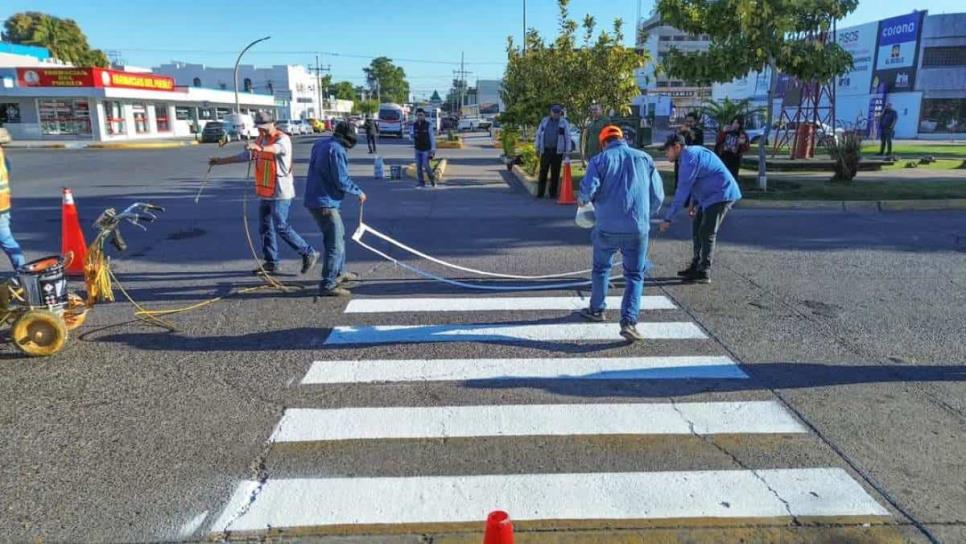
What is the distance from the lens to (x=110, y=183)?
1870cm

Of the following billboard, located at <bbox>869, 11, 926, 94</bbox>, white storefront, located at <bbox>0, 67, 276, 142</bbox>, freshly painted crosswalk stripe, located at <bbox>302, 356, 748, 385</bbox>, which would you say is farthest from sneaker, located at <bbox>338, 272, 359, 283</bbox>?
billboard, located at <bbox>869, 11, 926, 94</bbox>

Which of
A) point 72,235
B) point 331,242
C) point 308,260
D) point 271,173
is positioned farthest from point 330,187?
point 72,235

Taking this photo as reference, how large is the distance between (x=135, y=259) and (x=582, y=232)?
653 cm

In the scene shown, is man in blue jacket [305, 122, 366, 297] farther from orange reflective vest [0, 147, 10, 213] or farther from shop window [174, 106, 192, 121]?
shop window [174, 106, 192, 121]

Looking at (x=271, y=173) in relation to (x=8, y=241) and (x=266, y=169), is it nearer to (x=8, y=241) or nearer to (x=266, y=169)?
(x=266, y=169)

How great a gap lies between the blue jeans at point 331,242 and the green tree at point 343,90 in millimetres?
128320

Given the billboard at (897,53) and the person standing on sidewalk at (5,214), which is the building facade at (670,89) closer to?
the billboard at (897,53)

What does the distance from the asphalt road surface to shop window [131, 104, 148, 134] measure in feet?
167

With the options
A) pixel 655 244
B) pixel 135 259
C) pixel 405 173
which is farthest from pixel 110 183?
pixel 655 244

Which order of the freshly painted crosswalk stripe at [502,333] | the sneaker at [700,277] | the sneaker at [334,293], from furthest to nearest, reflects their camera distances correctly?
the sneaker at [700,277]
the sneaker at [334,293]
the freshly painted crosswalk stripe at [502,333]

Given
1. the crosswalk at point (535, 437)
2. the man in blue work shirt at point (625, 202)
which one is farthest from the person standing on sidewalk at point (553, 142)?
the crosswalk at point (535, 437)

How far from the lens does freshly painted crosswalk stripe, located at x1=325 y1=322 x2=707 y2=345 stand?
5797 mm

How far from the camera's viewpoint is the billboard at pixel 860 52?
4575cm

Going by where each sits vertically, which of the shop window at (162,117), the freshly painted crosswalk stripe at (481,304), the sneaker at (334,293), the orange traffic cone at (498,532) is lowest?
the freshly painted crosswalk stripe at (481,304)
